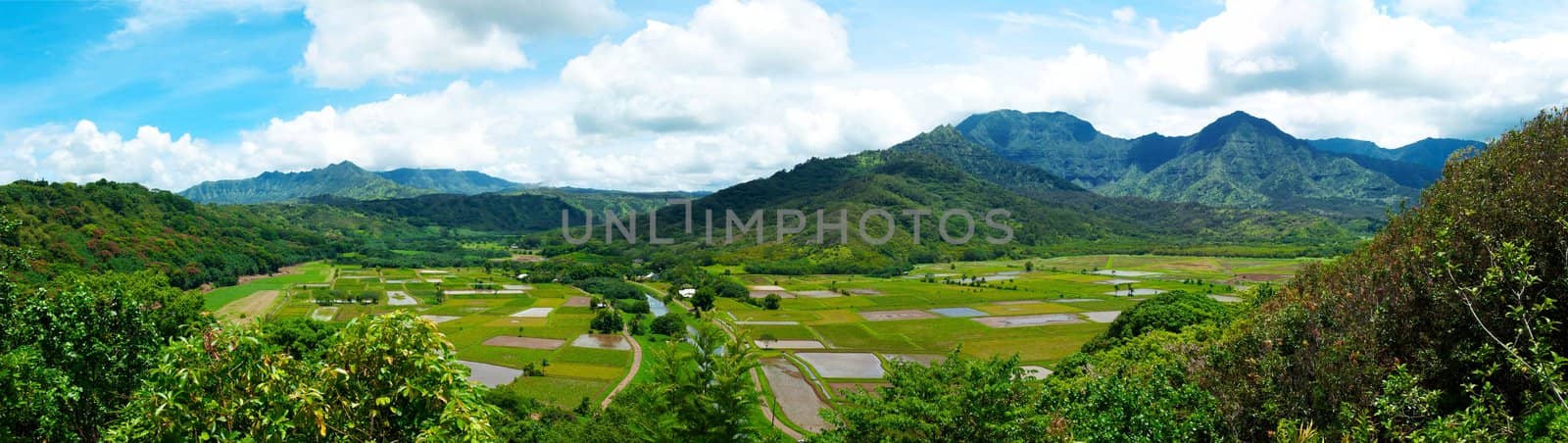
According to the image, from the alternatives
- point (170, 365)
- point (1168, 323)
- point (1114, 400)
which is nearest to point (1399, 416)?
point (1114, 400)

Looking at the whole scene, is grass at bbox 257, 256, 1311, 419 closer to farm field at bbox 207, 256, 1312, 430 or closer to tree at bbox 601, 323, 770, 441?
farm field at bbox 207, 256, 1312, 430

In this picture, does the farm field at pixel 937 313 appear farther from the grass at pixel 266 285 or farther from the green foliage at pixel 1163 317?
the grass at pixel 266 285

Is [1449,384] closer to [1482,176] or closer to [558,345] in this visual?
[1482,176]

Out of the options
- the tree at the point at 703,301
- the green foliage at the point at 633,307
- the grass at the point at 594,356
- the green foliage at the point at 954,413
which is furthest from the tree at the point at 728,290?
the green foliage at the point at 954,413

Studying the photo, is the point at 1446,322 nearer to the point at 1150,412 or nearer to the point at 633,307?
the point at 1150,412

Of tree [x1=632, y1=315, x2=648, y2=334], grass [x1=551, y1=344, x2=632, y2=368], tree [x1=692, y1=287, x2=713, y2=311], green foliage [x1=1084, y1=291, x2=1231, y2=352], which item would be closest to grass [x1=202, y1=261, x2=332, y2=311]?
grass [x1=551, y1=344, x2=632, y2=368]

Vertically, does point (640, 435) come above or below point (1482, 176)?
below
